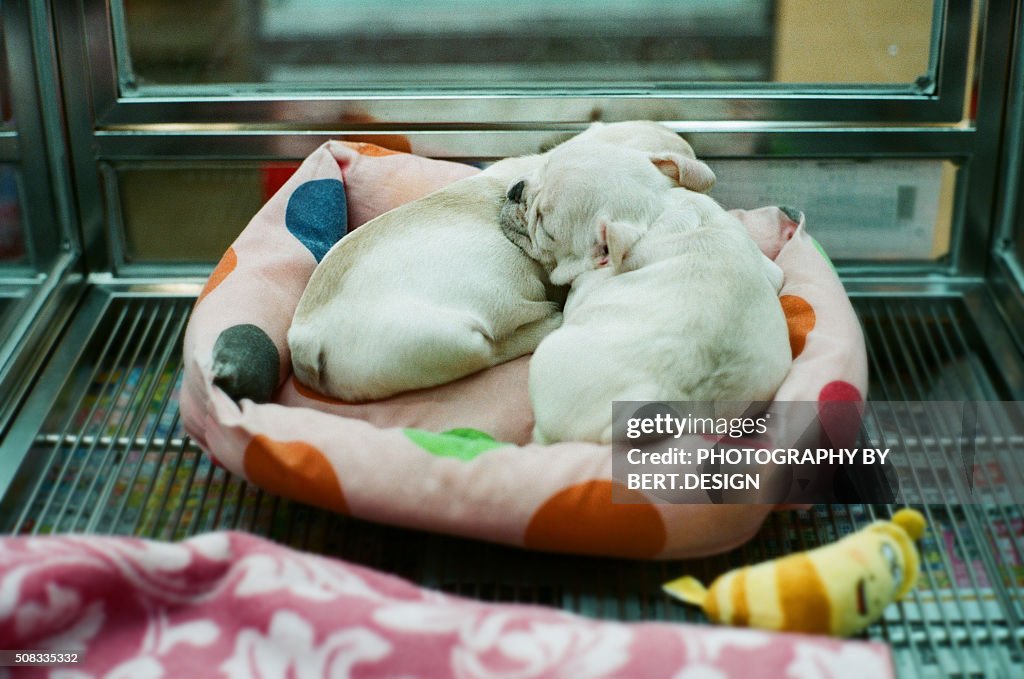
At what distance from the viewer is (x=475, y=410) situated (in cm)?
144

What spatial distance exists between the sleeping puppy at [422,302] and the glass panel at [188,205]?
0.41 meters

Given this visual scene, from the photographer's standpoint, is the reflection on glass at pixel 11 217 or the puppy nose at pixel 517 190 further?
the reflection on glass at pixel 11 217

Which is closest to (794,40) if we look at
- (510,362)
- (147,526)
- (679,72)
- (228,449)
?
(679,72)

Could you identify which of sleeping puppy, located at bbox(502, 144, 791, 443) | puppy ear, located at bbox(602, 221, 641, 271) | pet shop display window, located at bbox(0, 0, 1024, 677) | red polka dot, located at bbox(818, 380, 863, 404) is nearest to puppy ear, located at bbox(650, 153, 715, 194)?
sleeping puppy, located at bbox(502, 144, 791, 443)

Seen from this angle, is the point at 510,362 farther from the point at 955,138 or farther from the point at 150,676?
the point at 955,138

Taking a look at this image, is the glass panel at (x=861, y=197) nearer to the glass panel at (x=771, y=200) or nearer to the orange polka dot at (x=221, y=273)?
the glass panel at (x=771, y=200)

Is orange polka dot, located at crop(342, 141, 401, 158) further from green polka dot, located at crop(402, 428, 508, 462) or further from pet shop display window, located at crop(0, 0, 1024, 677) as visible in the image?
green polka dot, located at crop(402, 428, 508, 462)

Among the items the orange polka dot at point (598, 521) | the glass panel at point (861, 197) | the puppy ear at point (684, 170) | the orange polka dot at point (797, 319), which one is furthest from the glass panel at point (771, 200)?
the orange polka dot at point (598, 521)

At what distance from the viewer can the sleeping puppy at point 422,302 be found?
1415mm

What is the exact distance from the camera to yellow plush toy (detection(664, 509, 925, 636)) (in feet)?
3.46

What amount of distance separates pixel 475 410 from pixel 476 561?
252 millimetres

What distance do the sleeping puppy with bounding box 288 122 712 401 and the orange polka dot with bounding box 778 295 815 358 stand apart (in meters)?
0.32

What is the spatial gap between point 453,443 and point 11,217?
1.06 metres

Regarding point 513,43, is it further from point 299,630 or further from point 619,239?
point 299,630
